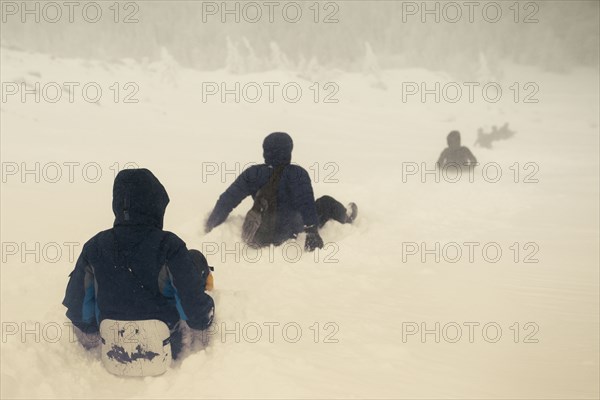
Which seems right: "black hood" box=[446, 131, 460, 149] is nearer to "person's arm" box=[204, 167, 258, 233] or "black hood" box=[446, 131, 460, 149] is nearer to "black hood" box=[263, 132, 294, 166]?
"black hood" box=[263, 132, 294, 166]

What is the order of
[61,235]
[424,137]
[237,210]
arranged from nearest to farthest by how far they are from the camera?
1. [61,235]
2. [237,210]
3. [424,137]

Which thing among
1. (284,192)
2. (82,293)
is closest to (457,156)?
(284,192)

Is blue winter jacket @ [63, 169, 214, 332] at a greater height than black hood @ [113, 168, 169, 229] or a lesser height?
lesser

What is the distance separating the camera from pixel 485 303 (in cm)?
292

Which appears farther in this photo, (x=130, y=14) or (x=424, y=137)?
(x=130, y=14)

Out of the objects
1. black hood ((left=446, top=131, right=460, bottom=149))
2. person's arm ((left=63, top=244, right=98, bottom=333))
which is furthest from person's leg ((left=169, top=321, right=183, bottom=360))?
black hood ((left=446, top=131, right=460, bottom=149))

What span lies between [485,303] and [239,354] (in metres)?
1.63

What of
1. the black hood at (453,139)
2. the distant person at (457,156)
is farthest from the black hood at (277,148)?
the distant person at (457,156)

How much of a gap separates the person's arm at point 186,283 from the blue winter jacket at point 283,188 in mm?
1700

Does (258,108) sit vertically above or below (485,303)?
above

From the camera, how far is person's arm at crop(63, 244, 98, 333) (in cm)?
198

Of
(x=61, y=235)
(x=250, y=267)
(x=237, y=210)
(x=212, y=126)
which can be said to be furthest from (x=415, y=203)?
(x=212, y=126)

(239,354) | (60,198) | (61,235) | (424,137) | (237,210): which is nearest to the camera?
(239,354)

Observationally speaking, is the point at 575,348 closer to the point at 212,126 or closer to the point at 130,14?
the point at 212,126
